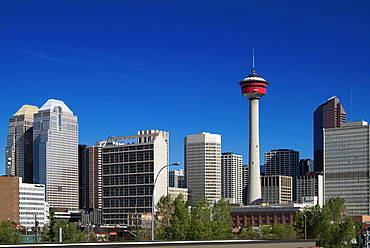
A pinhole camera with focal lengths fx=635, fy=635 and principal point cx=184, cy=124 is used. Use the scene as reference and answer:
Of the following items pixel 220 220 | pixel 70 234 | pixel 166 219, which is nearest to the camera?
pixel 166 219

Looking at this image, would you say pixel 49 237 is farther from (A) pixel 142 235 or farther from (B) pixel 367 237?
(B) pixel 367 237

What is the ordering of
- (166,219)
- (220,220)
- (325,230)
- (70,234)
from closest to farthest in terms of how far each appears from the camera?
(166,219) → (220,220) → (325,230) → (70,234)

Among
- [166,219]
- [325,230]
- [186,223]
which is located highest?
[166,219]

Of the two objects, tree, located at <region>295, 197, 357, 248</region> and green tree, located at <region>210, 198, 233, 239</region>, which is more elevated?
green tree, located at <region>210, 198, 233, 239</region>

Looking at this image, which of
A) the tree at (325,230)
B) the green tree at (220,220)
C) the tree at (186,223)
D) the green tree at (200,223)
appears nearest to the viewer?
the tree at (186,223)

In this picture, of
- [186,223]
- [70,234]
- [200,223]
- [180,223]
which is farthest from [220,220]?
[70,234]

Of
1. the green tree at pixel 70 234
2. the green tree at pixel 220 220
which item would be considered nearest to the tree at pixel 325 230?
the green tree at pixel 220 220

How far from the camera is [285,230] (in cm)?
15612

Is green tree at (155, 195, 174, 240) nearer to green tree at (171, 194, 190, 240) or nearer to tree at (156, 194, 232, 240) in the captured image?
tree at (156, 194, 232, 240)

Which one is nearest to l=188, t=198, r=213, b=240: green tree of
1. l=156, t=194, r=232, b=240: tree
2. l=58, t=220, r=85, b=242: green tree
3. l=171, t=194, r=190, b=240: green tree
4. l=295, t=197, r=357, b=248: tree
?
l=156, t=194, r=232, b=240: tree

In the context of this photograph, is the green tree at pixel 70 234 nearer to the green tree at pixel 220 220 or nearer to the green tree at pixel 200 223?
the green tree at pixel 220 220

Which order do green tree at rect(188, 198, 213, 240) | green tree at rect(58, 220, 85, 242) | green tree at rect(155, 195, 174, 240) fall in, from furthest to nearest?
green tree at rect(58, 220, 85, 242), green tree at rect(155, 195, 174, 240), green tree at rect(188, 198, 213, 240)

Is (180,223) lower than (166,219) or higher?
lower

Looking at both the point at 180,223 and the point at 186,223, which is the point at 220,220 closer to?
the point at 186,223
